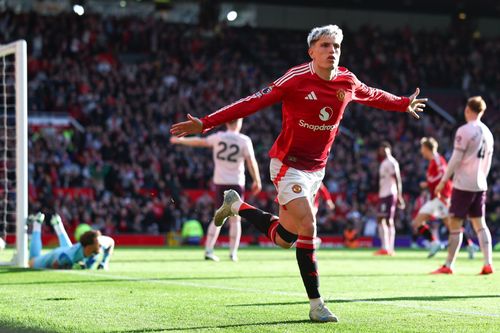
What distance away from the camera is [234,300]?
8930 millimetres

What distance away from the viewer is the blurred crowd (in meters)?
31.1

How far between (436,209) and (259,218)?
36.8ft

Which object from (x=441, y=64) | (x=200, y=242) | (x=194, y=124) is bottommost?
(x=200, y=242)

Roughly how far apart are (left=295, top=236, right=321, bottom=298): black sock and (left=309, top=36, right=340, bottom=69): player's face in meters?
1.42

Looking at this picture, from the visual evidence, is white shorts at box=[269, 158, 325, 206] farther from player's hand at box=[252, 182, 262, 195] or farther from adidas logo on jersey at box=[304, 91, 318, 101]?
player's hand at box=[252, 182, 262, 195]

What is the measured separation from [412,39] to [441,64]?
81.5 inches

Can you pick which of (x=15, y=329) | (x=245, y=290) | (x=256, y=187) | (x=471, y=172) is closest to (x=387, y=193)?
(x=256, y=187)

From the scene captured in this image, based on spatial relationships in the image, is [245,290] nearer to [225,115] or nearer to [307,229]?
[307,229]

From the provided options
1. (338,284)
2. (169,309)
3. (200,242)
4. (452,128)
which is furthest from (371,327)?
(452,128)

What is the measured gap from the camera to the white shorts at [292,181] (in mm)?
7996

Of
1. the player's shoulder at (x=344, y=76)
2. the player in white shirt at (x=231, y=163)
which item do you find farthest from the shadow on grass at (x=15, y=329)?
the player in white shirt at (x=231, y=163)

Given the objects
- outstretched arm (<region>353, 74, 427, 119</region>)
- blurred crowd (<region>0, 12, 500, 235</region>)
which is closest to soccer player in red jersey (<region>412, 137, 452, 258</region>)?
blurred crowd (<region>0, 12, 500, 235</region>)

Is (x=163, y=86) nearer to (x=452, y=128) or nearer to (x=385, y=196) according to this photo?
(x=452, y=128)

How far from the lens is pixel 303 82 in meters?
7.99
